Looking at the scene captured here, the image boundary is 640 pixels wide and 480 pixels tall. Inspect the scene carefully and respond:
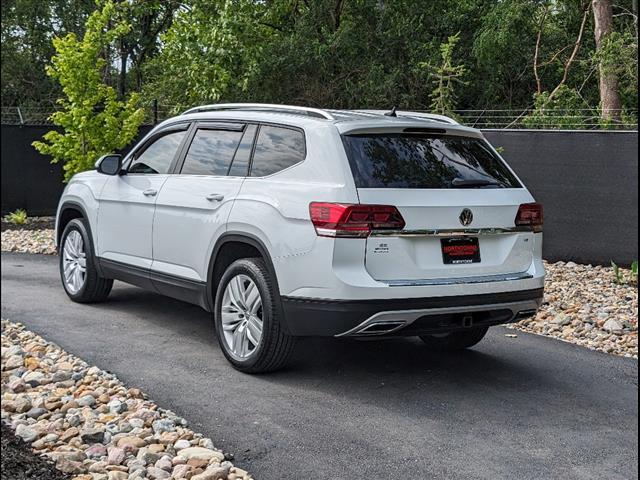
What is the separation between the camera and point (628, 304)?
8.20 m

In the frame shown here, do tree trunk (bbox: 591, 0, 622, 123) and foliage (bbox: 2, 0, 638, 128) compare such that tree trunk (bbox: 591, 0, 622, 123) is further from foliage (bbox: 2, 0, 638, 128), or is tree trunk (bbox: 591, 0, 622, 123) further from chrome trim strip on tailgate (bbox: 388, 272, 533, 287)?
chrome trim strip on tailgate (bbox: 388, 272, 533, 287)

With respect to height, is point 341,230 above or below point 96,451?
above

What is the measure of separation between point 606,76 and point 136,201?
688cm

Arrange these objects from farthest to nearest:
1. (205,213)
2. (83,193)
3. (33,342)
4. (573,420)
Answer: (83,193), (33,342), (205,213), (573,420)

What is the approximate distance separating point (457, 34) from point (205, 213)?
6.78 meters

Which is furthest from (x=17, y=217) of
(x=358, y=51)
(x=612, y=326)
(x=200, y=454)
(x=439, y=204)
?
(x=200, y=454)

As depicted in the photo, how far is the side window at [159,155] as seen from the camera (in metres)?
6.67

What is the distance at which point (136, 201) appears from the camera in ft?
22.4

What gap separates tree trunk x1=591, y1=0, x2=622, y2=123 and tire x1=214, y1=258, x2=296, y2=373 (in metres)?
6.55

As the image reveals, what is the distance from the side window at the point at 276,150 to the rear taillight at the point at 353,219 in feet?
1.98

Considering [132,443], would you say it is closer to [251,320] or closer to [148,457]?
[148,457]

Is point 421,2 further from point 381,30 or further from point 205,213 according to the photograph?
point 205,213

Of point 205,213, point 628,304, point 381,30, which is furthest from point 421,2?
point 205,213

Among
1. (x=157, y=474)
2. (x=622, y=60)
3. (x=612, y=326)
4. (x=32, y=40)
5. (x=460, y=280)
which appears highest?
(x=32, y=40)
